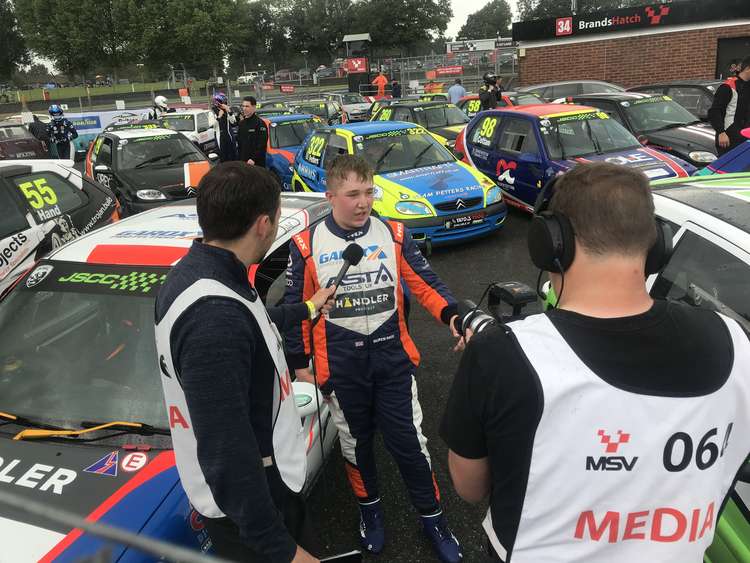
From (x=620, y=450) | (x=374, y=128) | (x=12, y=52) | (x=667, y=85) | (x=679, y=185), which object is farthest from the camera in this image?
(x=12, y=52)

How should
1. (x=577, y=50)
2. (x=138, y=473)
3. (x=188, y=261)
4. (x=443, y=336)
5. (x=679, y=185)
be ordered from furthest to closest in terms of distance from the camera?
(x=577, y=50), (x=443, y=336), (x=679, y=185), (x=138, y=473), (x=188, y=261)

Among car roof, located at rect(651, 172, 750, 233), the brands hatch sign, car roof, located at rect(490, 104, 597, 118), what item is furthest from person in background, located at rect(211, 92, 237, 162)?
the brands hatch sign

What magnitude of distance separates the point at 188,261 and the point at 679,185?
8.73ft

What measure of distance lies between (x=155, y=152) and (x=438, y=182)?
519 cm

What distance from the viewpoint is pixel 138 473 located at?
192 cm

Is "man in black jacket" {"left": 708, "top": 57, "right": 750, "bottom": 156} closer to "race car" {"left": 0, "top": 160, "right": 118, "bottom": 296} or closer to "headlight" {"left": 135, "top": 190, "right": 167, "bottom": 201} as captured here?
"race car" {"left": 0, "top": 160, "right": 118, "bottom": 296}

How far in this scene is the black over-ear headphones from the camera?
122 centimetres

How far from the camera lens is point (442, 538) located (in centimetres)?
257

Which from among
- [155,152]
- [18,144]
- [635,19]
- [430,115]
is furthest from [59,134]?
[635,19]

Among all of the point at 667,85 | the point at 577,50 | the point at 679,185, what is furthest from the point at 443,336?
the point at 577,50

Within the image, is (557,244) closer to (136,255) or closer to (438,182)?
(136,255)

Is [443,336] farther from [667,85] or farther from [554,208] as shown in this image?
[667,85]

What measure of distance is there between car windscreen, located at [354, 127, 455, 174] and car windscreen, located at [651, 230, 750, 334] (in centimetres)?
513

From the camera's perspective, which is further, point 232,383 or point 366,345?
point 366,345
